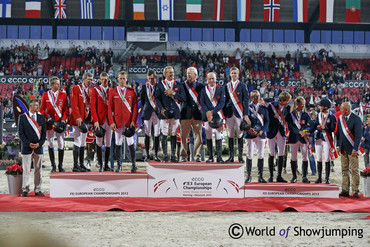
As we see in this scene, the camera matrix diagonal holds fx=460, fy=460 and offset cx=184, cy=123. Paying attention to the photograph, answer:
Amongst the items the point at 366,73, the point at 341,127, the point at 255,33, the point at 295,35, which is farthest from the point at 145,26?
the point at 341,127

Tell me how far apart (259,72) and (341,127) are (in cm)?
3057

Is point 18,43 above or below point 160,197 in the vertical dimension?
above

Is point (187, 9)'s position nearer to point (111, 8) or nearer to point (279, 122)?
point (111, 8)

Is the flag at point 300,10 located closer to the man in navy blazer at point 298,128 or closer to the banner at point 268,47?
the banner at point 268,47

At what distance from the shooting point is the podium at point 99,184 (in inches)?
355

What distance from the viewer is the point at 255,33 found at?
1718 inches

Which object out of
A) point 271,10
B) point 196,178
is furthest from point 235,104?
point 271,10

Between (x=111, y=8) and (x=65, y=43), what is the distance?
262 inches

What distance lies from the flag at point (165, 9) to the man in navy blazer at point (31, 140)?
95.4ft

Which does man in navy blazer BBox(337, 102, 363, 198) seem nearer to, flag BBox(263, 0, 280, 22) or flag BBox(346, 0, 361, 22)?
flag BBox(263, 0, 280, 22)

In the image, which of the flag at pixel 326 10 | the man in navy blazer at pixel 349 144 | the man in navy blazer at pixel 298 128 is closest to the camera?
the man in navy blazer at pixel 349 144

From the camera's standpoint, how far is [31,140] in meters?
9.09

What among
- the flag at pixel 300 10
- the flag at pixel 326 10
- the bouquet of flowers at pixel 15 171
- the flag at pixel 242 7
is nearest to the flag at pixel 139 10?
the flag at pixel 242 7

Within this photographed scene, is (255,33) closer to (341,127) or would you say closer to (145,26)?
(145,26)
